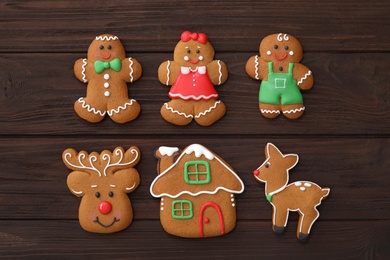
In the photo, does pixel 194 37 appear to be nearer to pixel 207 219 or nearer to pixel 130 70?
pixel 130 70

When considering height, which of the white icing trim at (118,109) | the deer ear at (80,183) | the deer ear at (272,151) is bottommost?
the deer ear at (80,183)

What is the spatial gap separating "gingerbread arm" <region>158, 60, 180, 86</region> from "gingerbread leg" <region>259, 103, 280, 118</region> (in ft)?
0.70

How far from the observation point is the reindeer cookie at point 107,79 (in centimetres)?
96

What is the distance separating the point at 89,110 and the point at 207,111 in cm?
27

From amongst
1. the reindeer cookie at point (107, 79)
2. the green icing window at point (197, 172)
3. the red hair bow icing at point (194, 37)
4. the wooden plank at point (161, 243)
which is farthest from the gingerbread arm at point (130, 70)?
the wooden plank at point (161, 243)

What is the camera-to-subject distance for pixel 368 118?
987mm

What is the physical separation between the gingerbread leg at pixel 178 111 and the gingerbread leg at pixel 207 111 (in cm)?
2

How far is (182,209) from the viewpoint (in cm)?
94

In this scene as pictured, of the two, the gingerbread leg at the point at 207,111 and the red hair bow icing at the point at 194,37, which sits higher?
the red hair bow icing at the point at 194,37

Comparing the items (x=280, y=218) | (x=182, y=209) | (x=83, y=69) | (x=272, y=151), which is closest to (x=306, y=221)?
(x=280, y=218)

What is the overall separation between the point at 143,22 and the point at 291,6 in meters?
0.36

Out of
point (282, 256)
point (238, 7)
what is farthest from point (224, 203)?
point (238, 7)

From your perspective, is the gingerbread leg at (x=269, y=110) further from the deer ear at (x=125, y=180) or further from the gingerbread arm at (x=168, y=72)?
the deer ear at (x=125, y=180)

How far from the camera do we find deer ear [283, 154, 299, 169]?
956 mm
